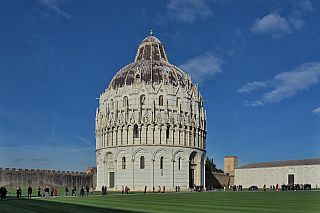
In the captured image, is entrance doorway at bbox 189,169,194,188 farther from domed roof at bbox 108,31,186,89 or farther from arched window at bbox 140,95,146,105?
domed roof at bbox 108,31,186,89

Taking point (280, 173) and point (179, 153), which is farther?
point (280, 173)

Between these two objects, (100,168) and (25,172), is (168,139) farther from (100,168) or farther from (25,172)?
(25,172)

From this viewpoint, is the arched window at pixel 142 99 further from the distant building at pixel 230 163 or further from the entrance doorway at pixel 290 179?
the distant building at pixel 230 163

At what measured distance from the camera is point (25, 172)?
73.4 metres

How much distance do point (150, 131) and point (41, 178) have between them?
26802 millimetres

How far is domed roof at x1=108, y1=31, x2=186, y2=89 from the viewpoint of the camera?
2864 inches

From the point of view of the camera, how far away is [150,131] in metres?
67.8

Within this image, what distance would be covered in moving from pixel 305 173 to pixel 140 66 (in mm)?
43739

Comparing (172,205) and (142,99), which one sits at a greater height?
(142,99)

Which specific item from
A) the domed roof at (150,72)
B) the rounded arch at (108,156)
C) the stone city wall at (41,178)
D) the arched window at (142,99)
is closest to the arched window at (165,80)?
the domed roof at (150,72)

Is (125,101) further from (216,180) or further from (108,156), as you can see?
(216,180)

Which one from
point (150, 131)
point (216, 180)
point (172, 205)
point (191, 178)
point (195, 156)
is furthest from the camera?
point (216, 180)

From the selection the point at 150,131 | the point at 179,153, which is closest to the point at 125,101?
the point at 150,131

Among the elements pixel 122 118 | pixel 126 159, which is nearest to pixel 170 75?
pixel 122 118
